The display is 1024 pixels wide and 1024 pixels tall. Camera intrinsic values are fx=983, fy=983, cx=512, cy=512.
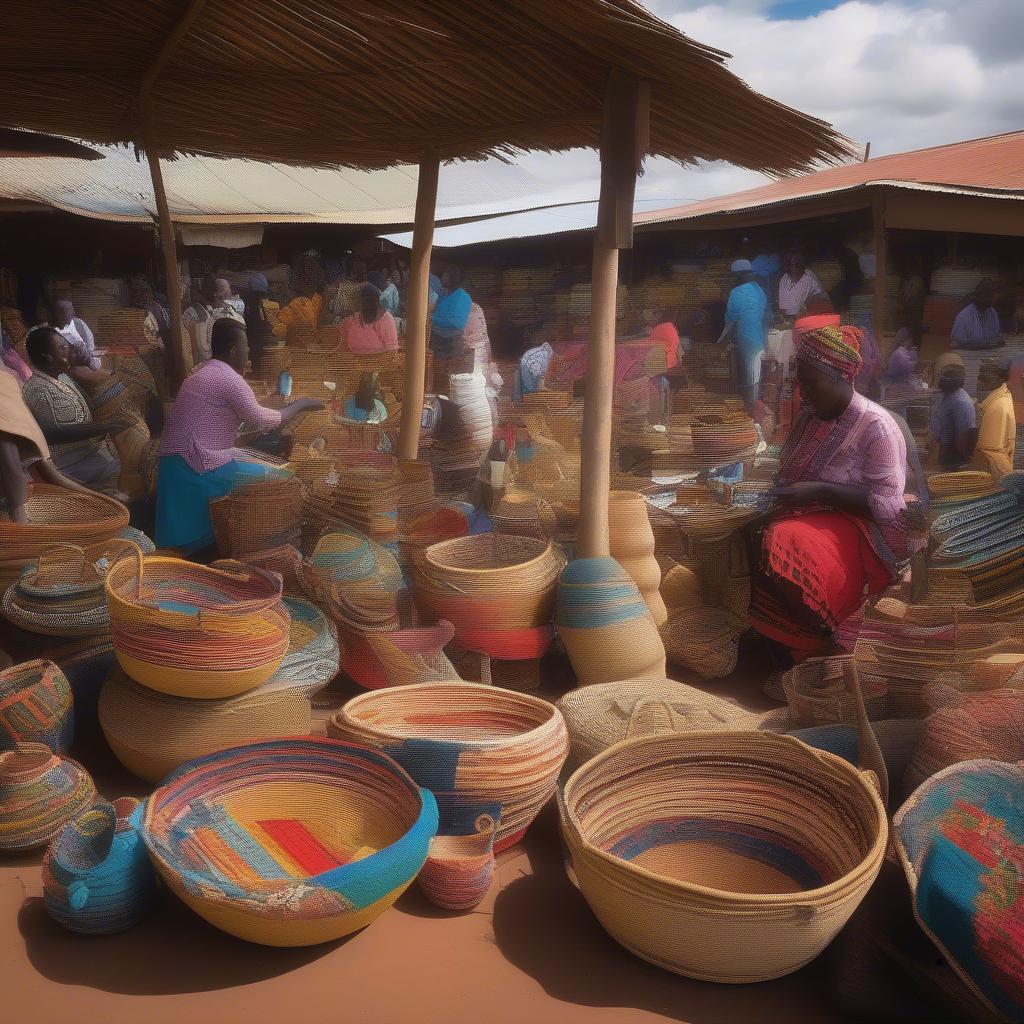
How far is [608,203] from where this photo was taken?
3617mm

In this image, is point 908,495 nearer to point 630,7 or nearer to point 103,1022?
point 630,7

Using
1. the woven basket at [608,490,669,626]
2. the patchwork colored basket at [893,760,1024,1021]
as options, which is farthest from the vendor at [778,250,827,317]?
the patchwork colored basket at [893,760,1024,1021]

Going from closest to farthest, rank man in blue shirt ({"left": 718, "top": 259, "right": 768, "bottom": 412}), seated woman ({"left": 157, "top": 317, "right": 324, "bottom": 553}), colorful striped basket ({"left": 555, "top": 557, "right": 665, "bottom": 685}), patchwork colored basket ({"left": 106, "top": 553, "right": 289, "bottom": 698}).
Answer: patchwork colored basket ({"left": 106, "top": 553, "right": 289, "bottom": 698}) → colorful striped basket ({"left": 555, "top": 557, "right": 665, "bottom": 685}) → seated woman ({"left": 157, "top": 317, "right": 324, "bottom": 553}) → man in blue shirt ({"left": 718, "top": 259, "right": 768, "bottom": 412})

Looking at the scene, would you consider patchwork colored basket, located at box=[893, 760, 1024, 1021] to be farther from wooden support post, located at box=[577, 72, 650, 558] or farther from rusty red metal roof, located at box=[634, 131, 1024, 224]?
rusty red metal roof, located at box=[634, 131, 1024, 224]

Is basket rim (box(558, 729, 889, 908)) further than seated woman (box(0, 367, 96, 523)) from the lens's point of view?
No

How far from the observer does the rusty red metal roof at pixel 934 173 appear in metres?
8.19

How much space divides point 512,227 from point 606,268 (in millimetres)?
10030

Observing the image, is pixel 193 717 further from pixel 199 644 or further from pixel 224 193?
pixel 224 193

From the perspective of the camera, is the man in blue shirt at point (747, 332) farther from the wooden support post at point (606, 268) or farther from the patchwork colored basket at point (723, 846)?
the patchwork colored basket at point (723, 846)

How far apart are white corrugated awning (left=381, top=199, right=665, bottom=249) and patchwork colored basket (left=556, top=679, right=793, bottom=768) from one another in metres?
9.92

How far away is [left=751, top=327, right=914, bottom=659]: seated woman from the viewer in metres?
3.51

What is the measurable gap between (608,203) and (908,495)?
62.9 inches

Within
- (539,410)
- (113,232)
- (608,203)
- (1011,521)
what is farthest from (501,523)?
(113,232)

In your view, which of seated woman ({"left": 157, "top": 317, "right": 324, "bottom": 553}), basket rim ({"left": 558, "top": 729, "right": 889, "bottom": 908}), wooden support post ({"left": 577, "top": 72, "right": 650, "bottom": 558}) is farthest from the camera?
seated woman ({"left": 157, "top": 317, "right": 324, "bottom": 553})
